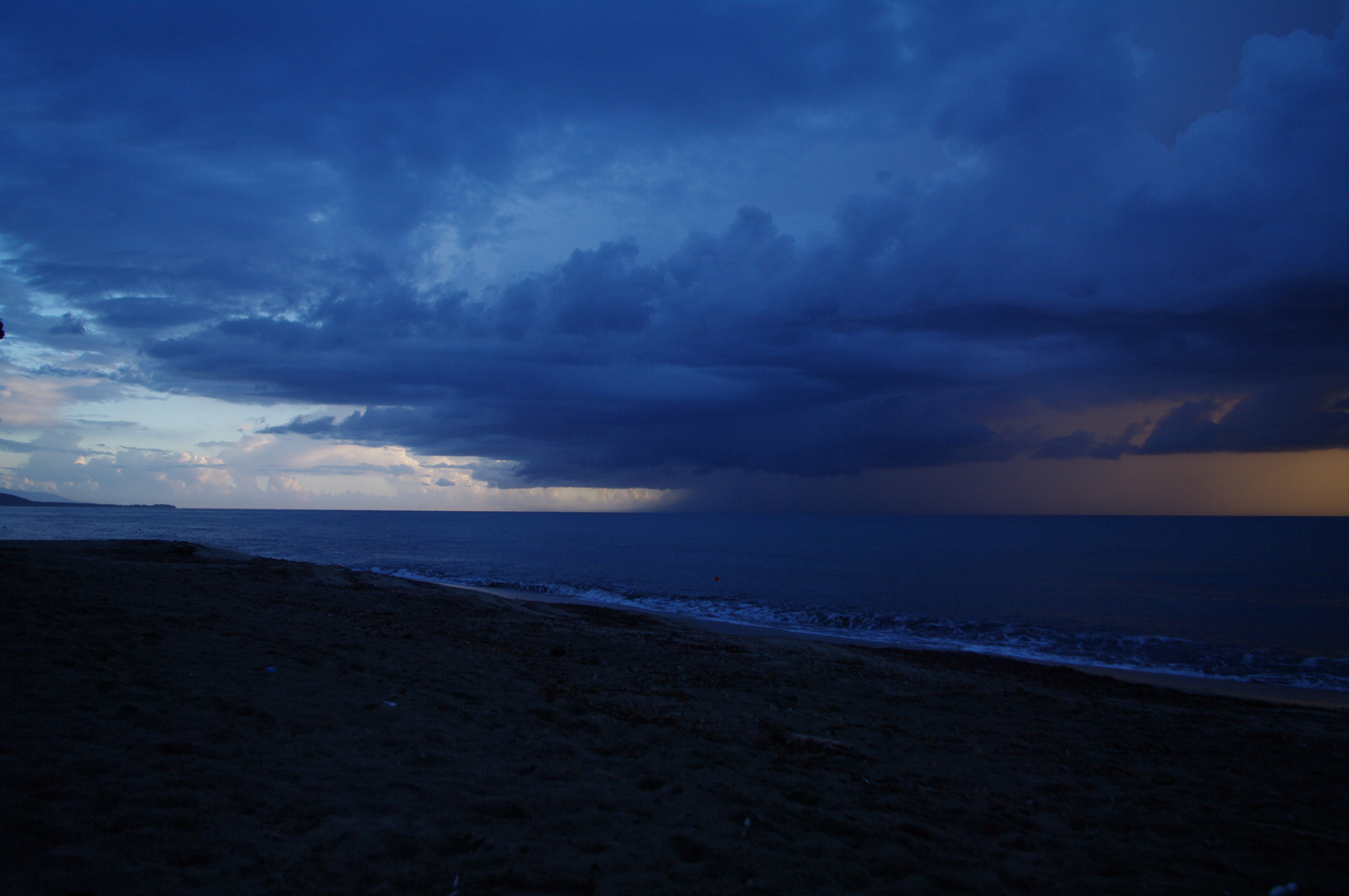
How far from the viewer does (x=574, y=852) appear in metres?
4.58

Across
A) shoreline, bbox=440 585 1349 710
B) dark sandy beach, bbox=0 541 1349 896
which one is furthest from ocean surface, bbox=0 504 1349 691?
dark sandy beach, bbox=0 541 1349 896

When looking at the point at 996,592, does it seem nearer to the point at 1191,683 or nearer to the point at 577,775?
the point at 1191,683

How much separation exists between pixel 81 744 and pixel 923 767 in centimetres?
811

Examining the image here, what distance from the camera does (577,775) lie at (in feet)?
20.2

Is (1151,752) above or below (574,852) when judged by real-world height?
below

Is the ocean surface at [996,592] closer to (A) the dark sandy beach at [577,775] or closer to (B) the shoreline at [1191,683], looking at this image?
(B) the shoreline at [1191,683]

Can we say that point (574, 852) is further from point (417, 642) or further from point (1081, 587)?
point (1081, 587)

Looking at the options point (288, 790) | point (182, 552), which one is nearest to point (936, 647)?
point (288, 790)

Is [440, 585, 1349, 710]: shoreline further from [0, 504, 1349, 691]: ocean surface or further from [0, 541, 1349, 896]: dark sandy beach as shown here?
[0, 541, 1349, 896]: dark sandy beach

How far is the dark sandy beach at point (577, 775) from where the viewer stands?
430cm

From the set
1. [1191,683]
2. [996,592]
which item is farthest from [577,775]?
[996,592]

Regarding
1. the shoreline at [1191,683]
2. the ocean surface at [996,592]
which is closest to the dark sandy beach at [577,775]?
the shoreline at [1191,683]

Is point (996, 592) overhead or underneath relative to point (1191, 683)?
underneath

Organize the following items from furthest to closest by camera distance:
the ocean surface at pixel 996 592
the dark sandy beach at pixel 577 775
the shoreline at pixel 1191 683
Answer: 1. the ocean surface at pixel 996 592
2. the shoreline at pixel 1191 683
3. the dark sandy beach at pixel 577 775
